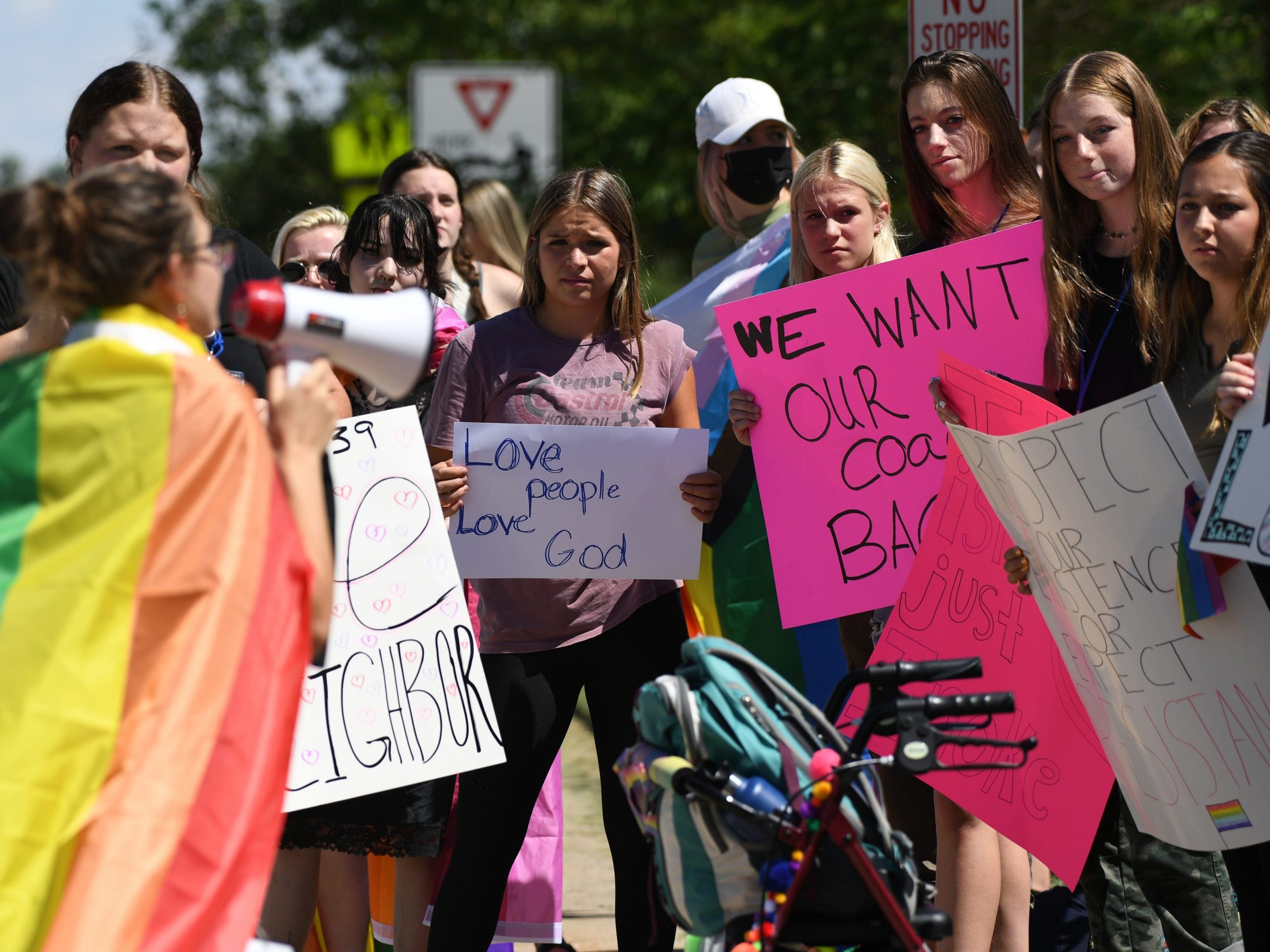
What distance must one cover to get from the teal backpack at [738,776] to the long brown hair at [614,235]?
1.38m

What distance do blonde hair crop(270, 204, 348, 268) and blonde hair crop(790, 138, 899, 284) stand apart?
5.65 feet

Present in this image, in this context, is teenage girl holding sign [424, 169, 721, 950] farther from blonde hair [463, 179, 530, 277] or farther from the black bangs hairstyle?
blonde hair [463, 179, 530, 277]

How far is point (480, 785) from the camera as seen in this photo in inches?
162

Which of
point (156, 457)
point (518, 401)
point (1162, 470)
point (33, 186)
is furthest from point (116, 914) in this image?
point (1162, 470)

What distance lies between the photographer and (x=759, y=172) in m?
5.58

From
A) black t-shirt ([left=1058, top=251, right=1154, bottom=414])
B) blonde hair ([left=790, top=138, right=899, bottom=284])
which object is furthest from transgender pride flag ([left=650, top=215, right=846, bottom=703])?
black t-shirt ([left=1058, top=251, right=1154, bottom=414])

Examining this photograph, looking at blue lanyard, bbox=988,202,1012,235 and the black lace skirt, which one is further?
blue lanyard, bbox=988,202,1012,235

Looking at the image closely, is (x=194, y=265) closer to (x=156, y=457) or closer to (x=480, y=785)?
(x=156, y=457)

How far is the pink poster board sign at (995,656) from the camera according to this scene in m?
3.96

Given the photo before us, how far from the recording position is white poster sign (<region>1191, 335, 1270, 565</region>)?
3.14m

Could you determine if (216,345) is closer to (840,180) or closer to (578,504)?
(578,504)

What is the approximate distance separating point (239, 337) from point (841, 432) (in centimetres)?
165

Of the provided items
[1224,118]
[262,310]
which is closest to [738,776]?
[262,310]

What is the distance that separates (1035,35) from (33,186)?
10547 millimetres
